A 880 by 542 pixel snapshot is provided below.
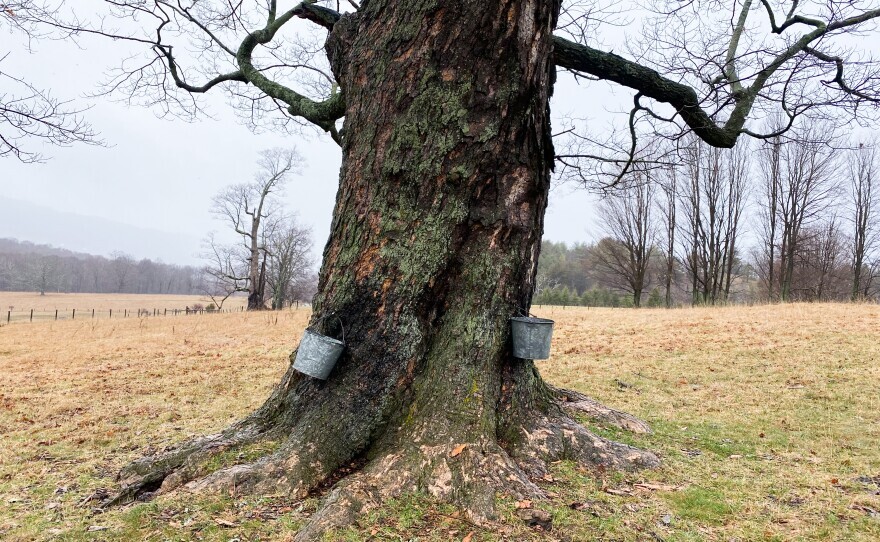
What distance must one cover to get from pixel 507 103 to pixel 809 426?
4.54 m

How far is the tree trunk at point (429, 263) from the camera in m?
2.65

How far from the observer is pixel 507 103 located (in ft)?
9.16

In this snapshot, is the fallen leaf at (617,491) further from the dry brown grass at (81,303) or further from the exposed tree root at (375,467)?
the dry brown grass at (81,303)

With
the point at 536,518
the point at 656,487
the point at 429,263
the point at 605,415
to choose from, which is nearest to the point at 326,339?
the point at 429,263

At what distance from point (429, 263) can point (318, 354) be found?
0.83m

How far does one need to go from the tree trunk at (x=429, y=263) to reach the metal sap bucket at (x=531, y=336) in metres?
0.10

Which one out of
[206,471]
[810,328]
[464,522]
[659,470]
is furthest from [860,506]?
[810,328]

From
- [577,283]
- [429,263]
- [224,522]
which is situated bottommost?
[224,522]

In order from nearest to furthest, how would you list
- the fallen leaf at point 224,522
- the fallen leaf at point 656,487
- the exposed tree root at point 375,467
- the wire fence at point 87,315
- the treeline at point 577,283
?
the fallen leaf at point 224,522 < the exposed tree root at point 375,467 < the fallen leaf at point 656,487 < the wire fence at point 87,315 < the treeline at point 577,283

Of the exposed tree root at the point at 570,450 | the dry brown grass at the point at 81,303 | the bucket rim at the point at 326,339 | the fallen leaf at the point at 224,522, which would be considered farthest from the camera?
the dry brown grass at the point at 81,303

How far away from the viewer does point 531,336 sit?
9.22 ft

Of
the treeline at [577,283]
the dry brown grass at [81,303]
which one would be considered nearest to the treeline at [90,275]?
the dry brown grass at [81,303]

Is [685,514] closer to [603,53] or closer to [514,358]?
[514,358]

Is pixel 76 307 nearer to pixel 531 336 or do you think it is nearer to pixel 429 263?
pixel 429 263
